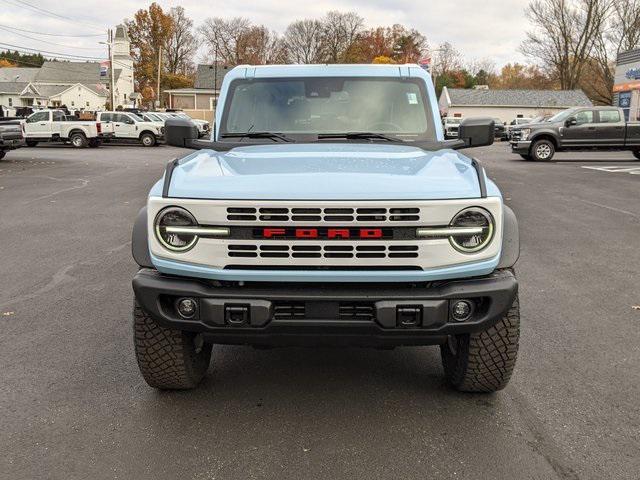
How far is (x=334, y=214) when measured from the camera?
2.85 metres

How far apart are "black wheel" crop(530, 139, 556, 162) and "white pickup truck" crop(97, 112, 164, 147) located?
18.9 m

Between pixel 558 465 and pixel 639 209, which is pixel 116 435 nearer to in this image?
pixel 558 465

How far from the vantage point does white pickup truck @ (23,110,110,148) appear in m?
30.4

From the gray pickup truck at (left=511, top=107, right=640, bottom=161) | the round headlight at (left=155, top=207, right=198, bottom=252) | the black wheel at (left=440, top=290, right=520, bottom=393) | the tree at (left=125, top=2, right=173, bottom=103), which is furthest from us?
the tree at (left=125, top=2, right=173, bottom=103)

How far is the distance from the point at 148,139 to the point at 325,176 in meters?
31.9

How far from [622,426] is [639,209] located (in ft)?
30.2

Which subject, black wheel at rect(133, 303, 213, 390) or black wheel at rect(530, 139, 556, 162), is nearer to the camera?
black wheel at rect(133, 303, 213, 390)

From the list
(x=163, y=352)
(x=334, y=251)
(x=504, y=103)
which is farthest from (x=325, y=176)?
(x=504, y=103)

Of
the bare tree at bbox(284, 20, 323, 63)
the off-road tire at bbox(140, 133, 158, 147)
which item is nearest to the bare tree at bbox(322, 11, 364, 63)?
the bare tree at bbox(284, 20, 323, 63)

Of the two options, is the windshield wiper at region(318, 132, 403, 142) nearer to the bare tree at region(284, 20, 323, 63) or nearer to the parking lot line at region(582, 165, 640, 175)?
the parking lot line at region(582, 165, 640, 175)

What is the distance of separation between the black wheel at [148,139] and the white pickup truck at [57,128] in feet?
9.28

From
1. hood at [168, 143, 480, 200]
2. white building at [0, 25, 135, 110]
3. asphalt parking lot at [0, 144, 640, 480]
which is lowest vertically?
asphalt parking lot at [0, 144, 640, 480]

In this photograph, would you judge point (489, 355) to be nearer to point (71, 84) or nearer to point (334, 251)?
point (334, 251)

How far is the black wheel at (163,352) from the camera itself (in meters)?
3.29
